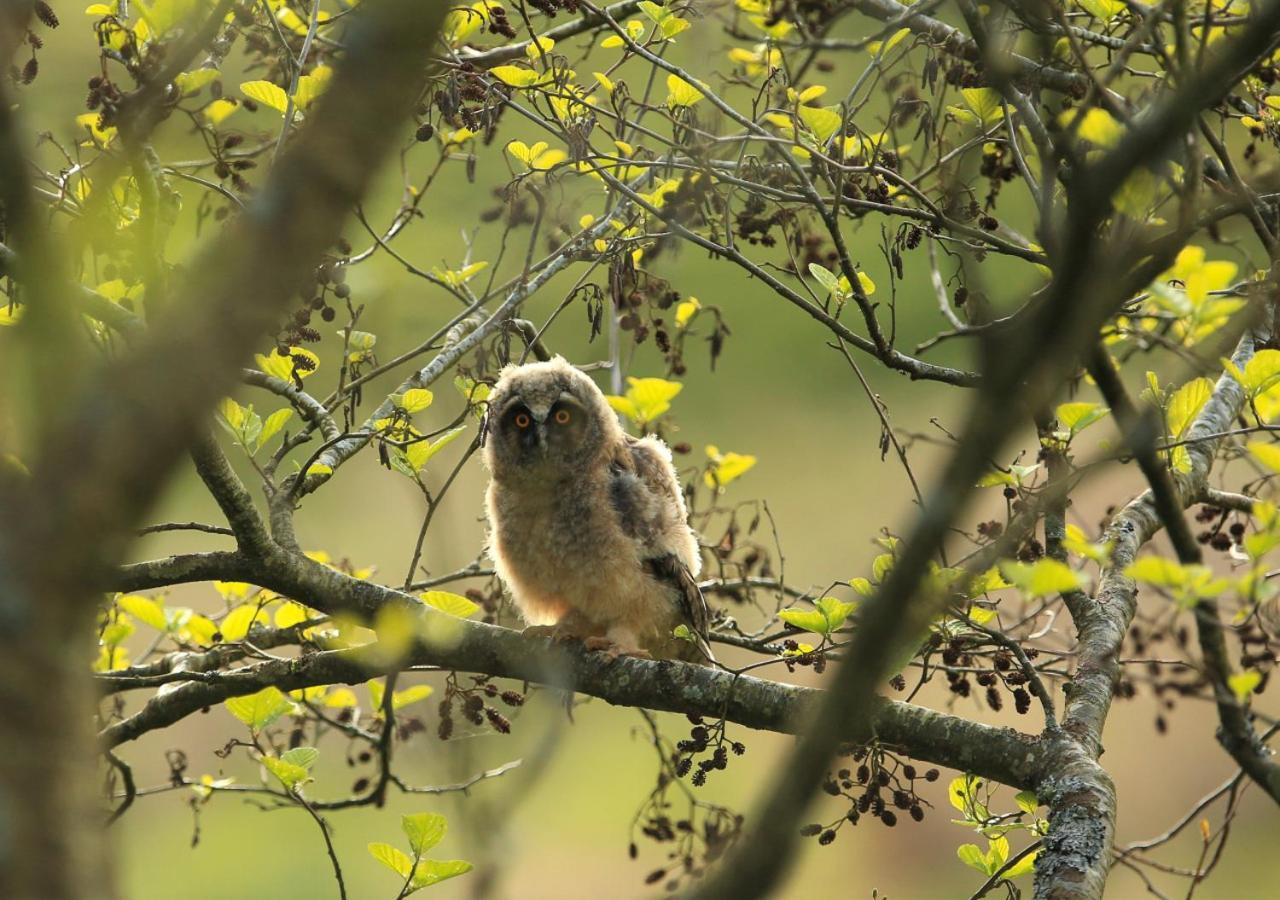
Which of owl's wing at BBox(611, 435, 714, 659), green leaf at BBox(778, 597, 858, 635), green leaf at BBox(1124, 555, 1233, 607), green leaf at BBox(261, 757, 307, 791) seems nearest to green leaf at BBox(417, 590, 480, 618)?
green leaf at BBox(261, 757, 307, 791)

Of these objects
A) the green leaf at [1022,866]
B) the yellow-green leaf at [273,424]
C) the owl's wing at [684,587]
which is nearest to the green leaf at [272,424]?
the yellow-green leaf at [273,424]

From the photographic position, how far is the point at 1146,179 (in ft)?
8.41

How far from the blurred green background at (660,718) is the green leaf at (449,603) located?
1.75 metres

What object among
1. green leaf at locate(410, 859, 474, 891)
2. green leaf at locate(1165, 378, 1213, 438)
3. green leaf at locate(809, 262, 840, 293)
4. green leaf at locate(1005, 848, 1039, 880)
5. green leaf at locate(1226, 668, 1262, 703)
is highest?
green leaf at locate(809, 262, 840, 293)

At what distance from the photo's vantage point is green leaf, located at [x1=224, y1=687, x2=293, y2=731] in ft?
13.0

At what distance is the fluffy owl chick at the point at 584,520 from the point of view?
16.2ft

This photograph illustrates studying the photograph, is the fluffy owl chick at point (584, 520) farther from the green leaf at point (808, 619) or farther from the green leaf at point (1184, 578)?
the green leaf at point (1184, 578)

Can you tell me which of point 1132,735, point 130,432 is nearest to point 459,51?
point 130,432

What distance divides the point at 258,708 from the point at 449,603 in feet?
2.63

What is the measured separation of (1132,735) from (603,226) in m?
12.3

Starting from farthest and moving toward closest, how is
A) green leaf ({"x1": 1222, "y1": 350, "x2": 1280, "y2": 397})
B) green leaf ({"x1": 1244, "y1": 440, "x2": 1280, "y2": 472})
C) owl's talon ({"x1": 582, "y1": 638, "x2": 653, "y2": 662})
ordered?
owl's talon ({"x1": 582, "y1": 638, "x2": 653, "y2": 662})
green leaf ({"x1": 1222, "y1": 350, "x2": 1280, "y2": 397})
green leaf ({"x1": 1244, "y1": 440, "x2": 1280, "y2": 472})

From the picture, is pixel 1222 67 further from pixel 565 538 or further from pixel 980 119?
pixel 565 538

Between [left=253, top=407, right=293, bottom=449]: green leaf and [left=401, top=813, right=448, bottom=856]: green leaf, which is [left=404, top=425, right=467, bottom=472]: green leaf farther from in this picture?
[left=401, top=813, right=448, bottom=856]: green leaf

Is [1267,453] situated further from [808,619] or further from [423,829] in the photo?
[423,829]
